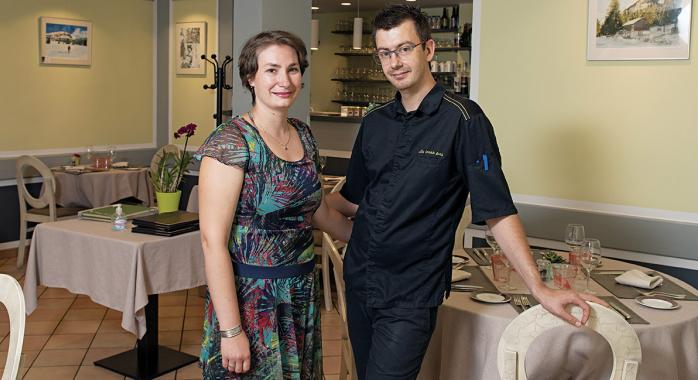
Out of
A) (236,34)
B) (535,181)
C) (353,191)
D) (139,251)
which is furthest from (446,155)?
(236,34)

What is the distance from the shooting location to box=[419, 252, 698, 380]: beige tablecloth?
2.61m

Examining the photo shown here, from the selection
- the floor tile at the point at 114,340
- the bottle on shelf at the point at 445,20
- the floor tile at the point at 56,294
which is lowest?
the floor tile at the point at 114,340

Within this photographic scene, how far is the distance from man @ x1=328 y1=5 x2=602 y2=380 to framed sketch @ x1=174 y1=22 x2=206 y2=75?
635cm

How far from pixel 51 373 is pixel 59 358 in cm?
24

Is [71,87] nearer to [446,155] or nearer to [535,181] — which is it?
[535,181]

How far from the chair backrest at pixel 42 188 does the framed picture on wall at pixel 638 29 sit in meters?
4.56

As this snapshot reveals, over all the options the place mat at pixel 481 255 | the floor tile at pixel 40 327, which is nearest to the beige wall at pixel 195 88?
the floor tile at pixel 40 327

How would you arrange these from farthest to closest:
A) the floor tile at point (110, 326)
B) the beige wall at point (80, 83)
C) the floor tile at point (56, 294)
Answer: the beige wall at point (80, 83) < the floor tile at point (56, 294) < the floor tile at point (110, 326)

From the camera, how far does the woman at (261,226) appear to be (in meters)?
2.15

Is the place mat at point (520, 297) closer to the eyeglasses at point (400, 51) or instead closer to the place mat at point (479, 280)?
the place mat at point (479, 280)

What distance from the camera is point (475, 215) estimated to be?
2.24 m

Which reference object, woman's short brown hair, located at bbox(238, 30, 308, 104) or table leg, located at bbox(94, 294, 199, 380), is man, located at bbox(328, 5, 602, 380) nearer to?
woman's short brown hair, located at bbox(238, 30, 308, 104)

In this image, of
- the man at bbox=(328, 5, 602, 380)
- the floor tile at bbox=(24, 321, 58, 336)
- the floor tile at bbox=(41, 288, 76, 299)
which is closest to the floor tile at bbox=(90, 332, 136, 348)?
the floor tile at bbox=(24, 321, 58, 336)

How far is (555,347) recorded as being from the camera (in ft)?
8.63
